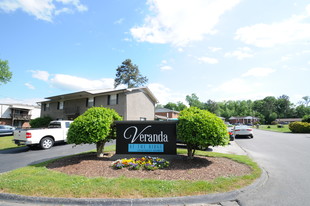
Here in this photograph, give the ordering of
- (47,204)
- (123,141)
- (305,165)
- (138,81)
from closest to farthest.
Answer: (47,204), (305,165), (123,141), (138,81)

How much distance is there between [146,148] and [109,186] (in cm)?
276

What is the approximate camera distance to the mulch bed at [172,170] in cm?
467

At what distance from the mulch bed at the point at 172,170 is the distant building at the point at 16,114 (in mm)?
40813

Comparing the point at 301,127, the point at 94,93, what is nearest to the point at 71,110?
the point at 94,93

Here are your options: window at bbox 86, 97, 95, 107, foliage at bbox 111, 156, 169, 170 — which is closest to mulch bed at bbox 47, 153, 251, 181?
foliage at bbox 111, 156, 169, 170

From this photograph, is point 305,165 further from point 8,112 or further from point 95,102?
point 8,112

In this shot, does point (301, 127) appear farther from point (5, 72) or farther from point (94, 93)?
point (5, 72)

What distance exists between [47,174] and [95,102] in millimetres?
18245

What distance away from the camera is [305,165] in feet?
20.1

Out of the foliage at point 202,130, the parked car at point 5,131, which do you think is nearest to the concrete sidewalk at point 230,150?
the foliage at point 202,130

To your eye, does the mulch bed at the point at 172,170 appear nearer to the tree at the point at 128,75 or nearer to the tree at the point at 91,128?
the tree at the point at 91,128

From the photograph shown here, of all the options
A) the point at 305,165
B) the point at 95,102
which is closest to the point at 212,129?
the point at 305,165

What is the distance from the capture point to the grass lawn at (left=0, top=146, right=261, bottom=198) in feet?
11.6

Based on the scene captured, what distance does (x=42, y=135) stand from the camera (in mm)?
10305
